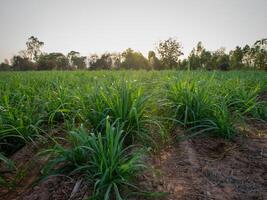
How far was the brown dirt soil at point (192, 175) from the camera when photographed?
1.46m

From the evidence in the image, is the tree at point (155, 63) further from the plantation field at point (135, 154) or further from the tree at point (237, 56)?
the plantation field at point (135, 154)

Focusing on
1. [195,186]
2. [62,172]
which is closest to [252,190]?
[195,186]

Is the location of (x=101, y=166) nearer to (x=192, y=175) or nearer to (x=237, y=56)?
(x=192, y=175)

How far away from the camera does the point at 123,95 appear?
2.23m

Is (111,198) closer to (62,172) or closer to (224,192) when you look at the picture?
(62,172)

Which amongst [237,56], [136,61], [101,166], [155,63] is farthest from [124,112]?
[136,61]

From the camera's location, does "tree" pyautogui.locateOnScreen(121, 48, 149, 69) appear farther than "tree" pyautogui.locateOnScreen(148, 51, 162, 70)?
Yes

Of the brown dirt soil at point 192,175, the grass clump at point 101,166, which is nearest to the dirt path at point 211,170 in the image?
the brown dirt soil at point 192,175

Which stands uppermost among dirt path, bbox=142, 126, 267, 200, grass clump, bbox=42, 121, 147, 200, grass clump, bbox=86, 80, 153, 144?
grass clump, bbox=86, 80, 153, 144

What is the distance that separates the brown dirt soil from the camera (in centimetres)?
146

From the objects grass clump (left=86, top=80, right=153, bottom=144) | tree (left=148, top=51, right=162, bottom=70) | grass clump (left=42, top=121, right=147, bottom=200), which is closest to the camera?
grass clump (left=42, top=121, right=147, bottom=200)

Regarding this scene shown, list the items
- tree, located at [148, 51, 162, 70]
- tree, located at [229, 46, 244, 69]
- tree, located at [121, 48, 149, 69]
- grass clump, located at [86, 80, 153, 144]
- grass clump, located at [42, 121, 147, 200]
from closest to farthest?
1. grass clump, located at [42, 121, 147, 200]
2. grass clump, located at [86, 80, 153, 144]
3. tree, located at [148, 51, 162, 70]
4. tree, located at [229, 46, 244, 69]
5. tree, located at [121, 48, 149, 69]

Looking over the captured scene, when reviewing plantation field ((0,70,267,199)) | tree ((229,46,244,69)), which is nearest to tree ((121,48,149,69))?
tree ((229,46,244,69))

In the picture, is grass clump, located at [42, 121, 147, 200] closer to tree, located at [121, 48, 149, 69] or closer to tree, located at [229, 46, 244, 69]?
tree, located at [229, 46, 244, 69]
